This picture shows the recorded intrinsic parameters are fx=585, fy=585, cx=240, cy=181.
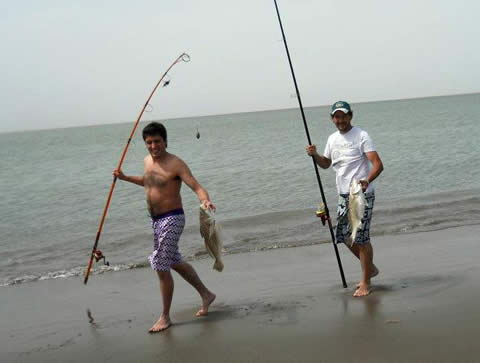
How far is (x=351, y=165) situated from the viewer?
4867 millimetres

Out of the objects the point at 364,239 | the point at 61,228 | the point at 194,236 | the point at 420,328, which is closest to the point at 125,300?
the point at 364,239

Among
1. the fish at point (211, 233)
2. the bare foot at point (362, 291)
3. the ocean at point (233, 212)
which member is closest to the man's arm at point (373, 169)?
the bare foot at point (362, 291)

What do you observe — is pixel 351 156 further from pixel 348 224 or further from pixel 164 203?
pixel 164 203

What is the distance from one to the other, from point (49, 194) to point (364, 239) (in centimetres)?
1551

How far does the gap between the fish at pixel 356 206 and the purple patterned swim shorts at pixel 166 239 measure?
1.37 m

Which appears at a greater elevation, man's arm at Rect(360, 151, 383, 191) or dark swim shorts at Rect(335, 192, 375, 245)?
man's arm at Rect(360, 151, 383, 191)

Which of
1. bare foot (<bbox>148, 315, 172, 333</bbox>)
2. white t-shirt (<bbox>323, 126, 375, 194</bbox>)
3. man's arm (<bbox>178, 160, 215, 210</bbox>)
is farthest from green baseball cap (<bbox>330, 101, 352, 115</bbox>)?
bare foot (<bbox>148, 315, 172, 333</bbox>)

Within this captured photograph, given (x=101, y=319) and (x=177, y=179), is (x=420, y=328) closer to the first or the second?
(x=177, y=179)

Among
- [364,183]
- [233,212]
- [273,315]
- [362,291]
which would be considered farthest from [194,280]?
[233,212]

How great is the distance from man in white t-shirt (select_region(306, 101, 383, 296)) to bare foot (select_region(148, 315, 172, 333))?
1596 mm

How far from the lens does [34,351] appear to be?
4492 millimetres

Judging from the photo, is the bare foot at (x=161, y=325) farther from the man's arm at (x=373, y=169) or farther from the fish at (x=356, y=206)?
the man's arm at (x=373, y=169)

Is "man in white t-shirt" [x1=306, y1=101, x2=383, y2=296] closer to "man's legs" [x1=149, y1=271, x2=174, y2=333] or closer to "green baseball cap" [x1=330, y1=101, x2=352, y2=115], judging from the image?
"green baseball cap" [x1=330, y1=101, x2=352, y2=115]

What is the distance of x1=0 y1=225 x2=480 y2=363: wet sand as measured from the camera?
3848 millimetres
